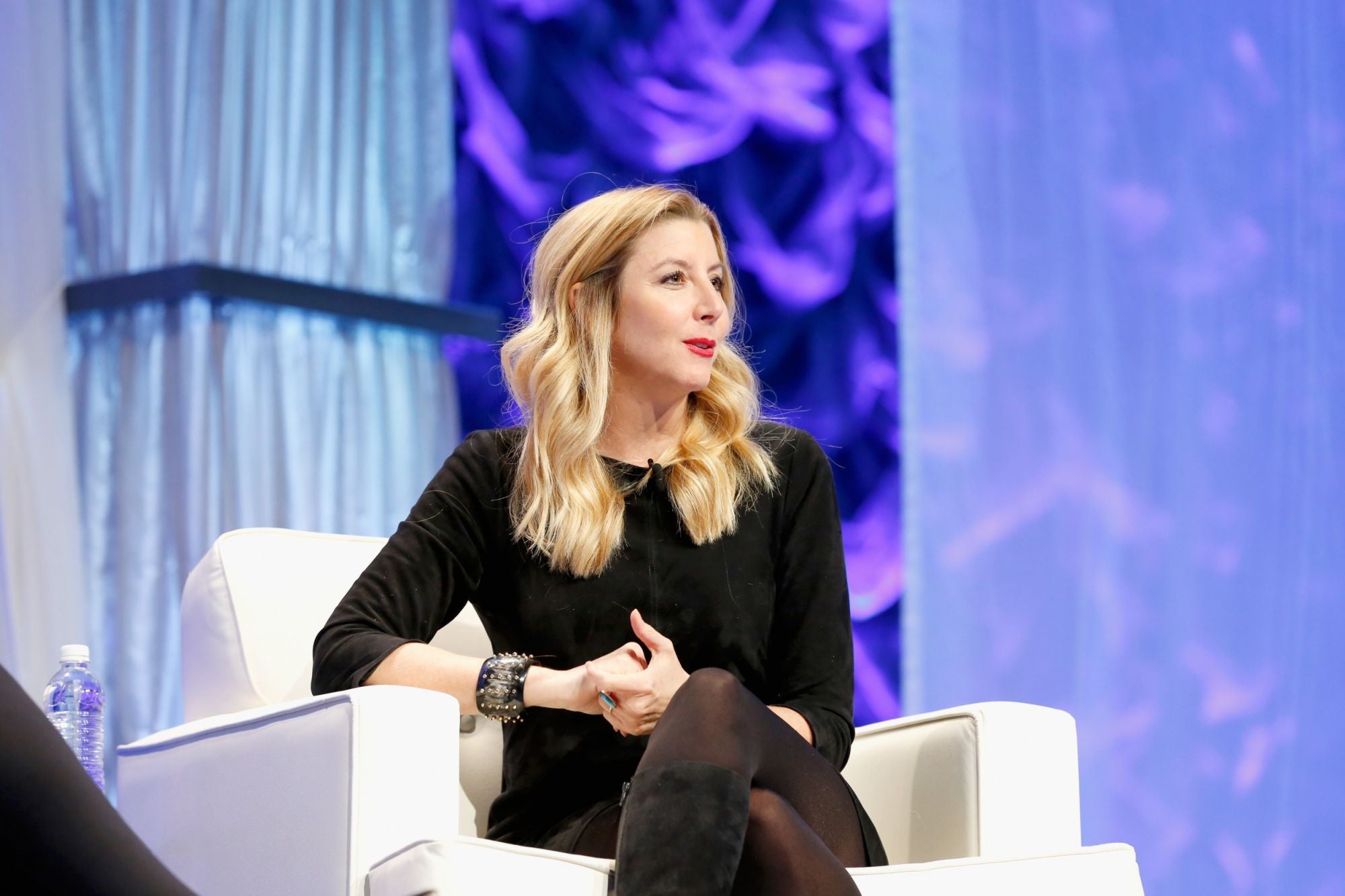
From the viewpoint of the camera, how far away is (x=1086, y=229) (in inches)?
134

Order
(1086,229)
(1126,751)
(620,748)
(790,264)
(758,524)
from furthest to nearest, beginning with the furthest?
(790,264) → (1086,229) → (1126,751) → (758,524) → (620,748)

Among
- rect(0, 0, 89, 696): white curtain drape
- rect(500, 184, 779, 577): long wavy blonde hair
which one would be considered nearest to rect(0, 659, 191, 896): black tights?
rect(500, 184, 779, 577): long wavy blonde hair

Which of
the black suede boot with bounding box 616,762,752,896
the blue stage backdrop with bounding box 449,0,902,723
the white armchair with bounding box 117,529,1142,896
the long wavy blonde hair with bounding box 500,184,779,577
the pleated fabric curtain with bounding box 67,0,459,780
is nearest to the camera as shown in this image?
the black suede boot with bounding box 616,762,752,896

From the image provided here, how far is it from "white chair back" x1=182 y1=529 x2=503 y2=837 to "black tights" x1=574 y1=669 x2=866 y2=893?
1.13 feet

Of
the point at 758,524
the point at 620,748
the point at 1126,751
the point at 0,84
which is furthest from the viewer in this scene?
the point at 1126,751

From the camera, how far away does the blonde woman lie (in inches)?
63.5

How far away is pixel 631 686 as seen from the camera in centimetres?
158

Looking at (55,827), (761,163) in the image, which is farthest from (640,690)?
(761,163)

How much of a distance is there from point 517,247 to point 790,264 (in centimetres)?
67

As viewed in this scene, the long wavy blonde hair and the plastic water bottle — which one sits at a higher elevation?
the long wavy blonde hair

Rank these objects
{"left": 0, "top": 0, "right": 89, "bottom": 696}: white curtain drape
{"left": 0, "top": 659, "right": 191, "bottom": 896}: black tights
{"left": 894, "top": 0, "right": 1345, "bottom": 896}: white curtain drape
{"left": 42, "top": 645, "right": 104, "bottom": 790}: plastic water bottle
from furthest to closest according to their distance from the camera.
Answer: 1. {"left": 894, "top": 0, "right": 1345, "bottom": 896}: white curtain drape
2. {"left": 0, "top": 0, "right": 89, "bottom": 696}: white curtain drape
3. {"left": 42, "top": 645, "right": 104, "bottom": 790}: plastic water bottle
4. {"left": 0, "top": 659, "right": 191, "bottom": 896}: black tights

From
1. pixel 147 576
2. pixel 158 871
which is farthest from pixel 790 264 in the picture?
pixel 158 871

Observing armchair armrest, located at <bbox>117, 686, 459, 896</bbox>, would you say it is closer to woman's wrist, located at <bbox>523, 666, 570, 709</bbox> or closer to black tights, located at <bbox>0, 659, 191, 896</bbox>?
woman's wrist, located at <bbox>523, 666, 570, 709</bbox>

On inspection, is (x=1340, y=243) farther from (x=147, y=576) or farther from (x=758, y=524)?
(x=147, y=576)
